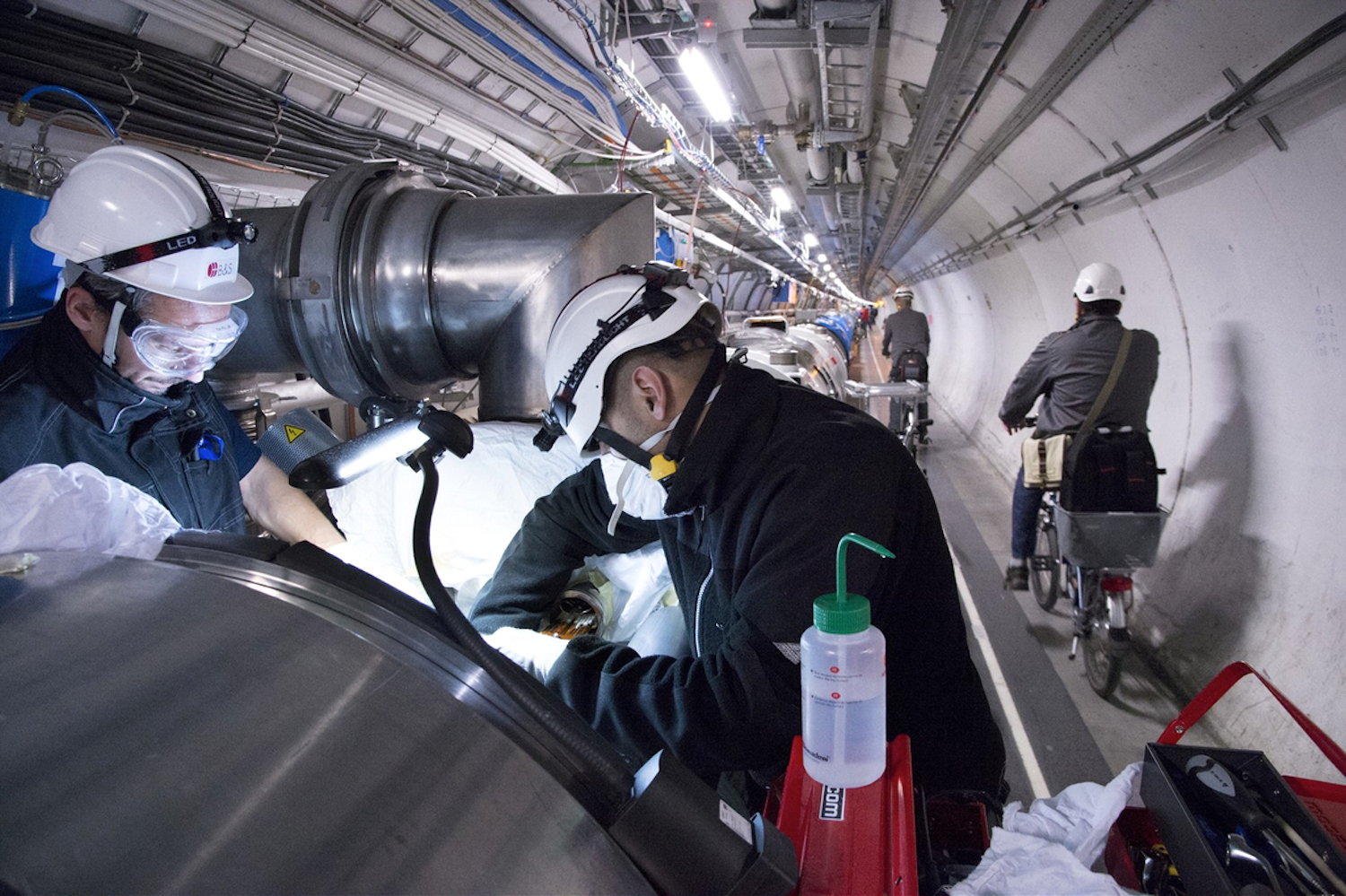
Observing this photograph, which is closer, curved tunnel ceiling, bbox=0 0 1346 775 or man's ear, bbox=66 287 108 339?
man's ear, bbox=66 287 108 339

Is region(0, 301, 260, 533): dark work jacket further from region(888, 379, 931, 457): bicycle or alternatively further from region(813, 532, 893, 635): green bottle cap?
region(888, 379, 931, 457): bicycle

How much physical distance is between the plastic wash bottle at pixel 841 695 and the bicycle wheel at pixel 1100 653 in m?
2.95

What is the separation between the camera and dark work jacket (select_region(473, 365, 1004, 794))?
1.03m

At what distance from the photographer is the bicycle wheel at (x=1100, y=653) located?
3.14 metres

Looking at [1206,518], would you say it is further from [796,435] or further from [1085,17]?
[796,435]

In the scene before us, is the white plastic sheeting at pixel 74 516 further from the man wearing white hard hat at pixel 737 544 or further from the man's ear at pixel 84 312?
the man's ear at pixel 84 312

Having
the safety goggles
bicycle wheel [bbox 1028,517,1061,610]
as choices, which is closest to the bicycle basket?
bicycle wheel [bbox 1028,517,1061,610]

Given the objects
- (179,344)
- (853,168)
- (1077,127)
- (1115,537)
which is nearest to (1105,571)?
(1115,537)

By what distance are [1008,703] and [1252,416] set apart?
1.68 m

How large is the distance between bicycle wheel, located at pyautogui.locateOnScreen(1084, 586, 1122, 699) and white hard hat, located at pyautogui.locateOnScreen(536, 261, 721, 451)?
2864 millimetres

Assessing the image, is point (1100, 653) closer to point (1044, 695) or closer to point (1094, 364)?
point (1044, 695)

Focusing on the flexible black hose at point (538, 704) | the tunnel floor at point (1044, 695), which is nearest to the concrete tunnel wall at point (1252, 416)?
the tunnel floor at point (1044, 695)

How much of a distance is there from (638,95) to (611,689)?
303 centimetres

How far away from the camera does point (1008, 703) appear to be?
312cm
